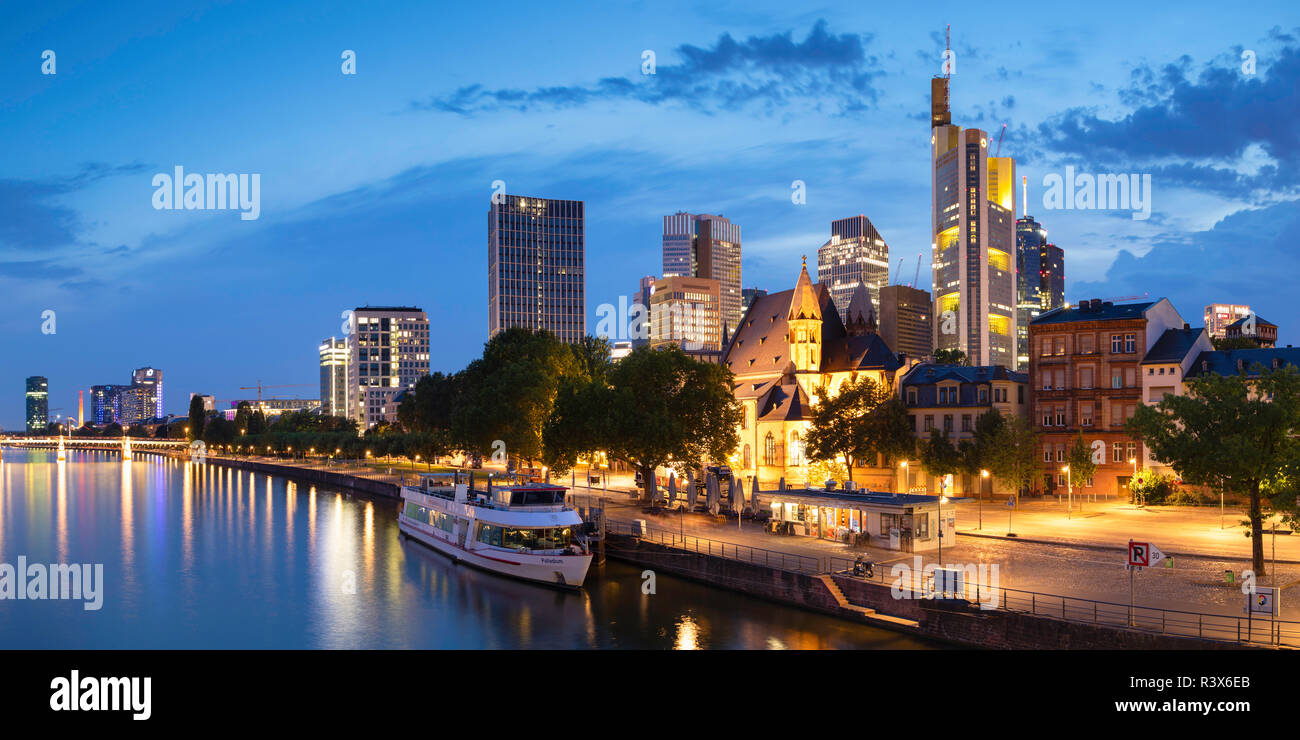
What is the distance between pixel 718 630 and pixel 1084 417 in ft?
176

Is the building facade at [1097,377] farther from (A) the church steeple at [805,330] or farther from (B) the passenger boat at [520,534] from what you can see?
(B) the passenger boat at [520,534]

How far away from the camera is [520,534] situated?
56.2 m

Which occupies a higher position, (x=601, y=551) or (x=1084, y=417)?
(x=1084, y=417)

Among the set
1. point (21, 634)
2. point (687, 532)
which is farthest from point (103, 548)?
point (687, 532)

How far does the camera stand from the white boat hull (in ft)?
169

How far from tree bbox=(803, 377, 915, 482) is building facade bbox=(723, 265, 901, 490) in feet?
23.8

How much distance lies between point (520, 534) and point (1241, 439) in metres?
37.5

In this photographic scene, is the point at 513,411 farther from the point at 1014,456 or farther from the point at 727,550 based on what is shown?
the point at 727,550

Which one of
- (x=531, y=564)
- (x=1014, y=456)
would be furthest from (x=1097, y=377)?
(x=531, y=564)

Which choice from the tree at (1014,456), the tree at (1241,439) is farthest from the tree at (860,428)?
the tree at (1241,439)

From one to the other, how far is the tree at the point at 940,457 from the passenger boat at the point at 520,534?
3335cm
